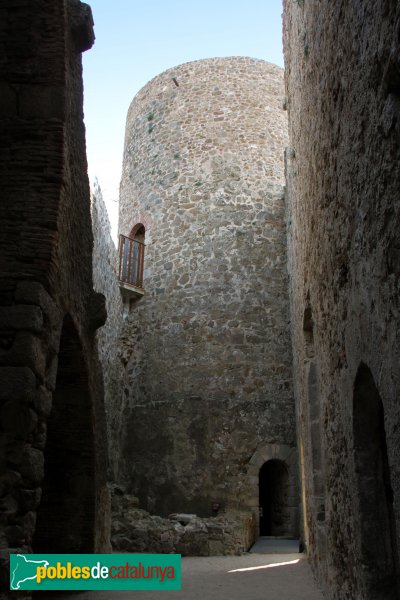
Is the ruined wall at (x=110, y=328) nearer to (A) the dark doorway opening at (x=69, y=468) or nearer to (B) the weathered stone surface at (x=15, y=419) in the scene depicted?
(A) the dark doorway opening at (x=69, y=468)

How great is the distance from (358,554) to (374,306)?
164 centimetres

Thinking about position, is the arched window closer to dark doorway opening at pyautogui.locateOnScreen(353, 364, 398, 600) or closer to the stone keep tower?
the stone keep tower

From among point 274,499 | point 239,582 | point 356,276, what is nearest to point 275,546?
point 274,499

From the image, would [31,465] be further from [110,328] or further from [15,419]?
[110,328]

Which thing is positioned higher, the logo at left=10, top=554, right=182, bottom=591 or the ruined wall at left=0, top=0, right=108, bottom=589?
the ruined wall at left=0, top=0, right=108, bottom=589

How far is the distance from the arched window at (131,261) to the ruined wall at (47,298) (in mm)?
7550

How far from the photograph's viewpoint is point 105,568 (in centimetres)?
543

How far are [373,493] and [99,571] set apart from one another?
10.2 ft

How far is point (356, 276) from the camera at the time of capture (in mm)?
3262

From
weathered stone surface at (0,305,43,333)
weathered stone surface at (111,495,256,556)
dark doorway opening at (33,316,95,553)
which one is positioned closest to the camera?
weathered stone surface at (0,305,43,333)

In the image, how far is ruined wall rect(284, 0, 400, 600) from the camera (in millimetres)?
2473

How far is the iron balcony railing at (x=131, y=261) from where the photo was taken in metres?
13.3

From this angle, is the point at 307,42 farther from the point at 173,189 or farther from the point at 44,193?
the point at 173,189

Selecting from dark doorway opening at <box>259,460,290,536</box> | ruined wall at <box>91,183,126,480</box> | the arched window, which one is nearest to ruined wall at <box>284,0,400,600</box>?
ruined wall at <box>91,183,126,480</box>
